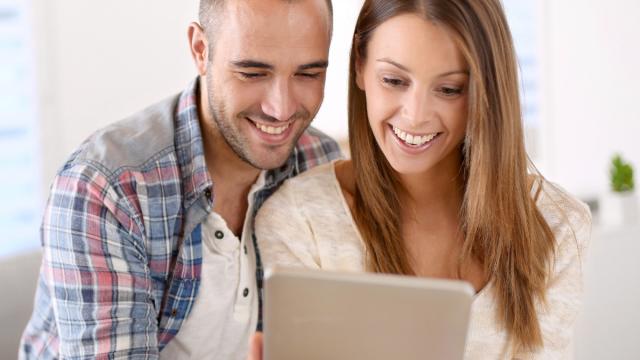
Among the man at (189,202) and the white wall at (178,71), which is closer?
the man at (189,202)

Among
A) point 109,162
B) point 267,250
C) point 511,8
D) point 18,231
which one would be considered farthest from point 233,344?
point 511,8

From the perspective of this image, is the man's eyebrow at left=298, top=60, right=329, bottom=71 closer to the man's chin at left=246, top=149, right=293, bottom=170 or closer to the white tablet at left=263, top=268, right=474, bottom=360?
the man's chin at left=246, top=149, right=293, bottom=170

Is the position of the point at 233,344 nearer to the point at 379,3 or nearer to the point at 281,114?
the point at 281,114

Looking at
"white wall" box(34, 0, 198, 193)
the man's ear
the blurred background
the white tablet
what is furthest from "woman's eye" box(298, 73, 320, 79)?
"white wall" box(34, 0, 198, 193)

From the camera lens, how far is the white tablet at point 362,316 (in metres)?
1.06

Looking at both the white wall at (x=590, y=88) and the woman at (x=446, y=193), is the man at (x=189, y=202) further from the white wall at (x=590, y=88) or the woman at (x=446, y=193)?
the white wall at (x=590, y=88)

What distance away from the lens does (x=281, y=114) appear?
5.61 ft

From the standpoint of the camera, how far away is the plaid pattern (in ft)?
5.43

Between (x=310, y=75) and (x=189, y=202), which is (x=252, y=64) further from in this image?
(x=189, y=202)

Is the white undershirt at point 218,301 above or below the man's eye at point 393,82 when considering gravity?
below

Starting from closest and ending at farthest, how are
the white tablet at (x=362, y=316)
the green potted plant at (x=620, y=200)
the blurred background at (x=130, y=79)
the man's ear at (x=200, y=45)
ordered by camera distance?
the white tablet at (x=362, y=316) < the man's ear at (x=200, y=45) < the green potted plant at (x=620, y=200) < the blurred background at (x=130, y=79)

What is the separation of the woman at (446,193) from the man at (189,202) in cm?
13

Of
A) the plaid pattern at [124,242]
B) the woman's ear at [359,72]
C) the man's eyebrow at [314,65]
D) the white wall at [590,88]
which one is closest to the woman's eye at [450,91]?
the woman's ear at [359,72]

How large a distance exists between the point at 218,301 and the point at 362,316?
756 mm
